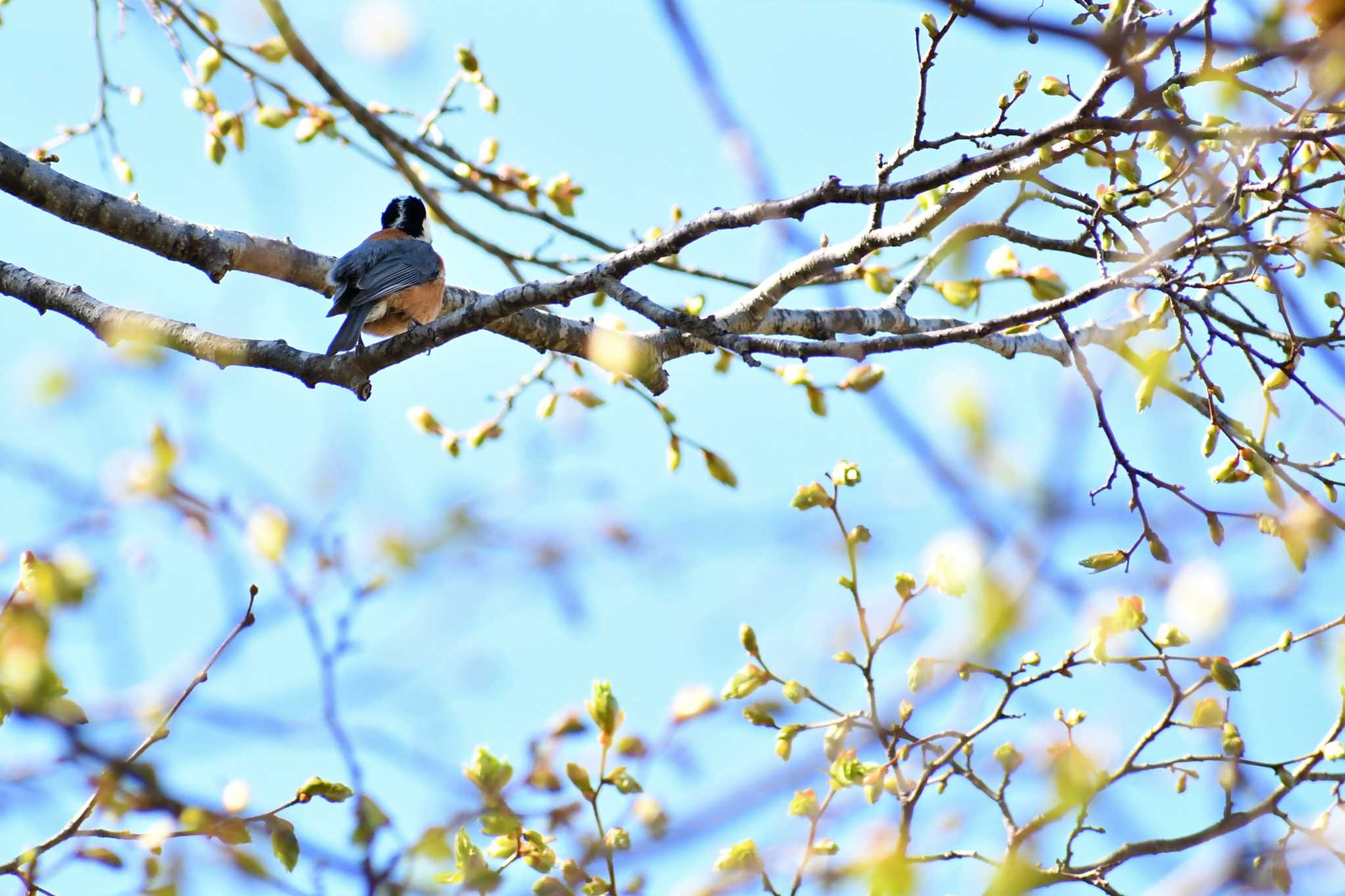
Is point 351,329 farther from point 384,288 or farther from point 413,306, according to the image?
point 413,306

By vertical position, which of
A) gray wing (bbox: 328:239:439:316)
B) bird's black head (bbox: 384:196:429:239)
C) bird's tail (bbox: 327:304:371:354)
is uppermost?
bird's black head (bbox: 384:196:429:239)

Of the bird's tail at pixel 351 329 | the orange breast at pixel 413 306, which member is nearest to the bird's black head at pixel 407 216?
the orange breast at pixel 413 306

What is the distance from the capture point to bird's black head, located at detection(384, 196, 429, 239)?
5.96 metres

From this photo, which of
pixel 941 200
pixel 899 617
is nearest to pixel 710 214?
pixel 941 200

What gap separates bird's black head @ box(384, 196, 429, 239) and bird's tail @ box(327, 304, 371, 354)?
6.27 ft

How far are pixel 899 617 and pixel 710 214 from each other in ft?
3.04

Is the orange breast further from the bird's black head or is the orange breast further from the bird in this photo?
the bird's black head

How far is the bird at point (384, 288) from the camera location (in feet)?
13.1

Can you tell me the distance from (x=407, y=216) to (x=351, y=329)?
7.29 ft

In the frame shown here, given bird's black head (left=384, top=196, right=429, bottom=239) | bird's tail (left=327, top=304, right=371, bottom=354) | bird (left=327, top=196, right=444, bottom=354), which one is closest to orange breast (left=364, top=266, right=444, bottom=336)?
bird (left=327, top=196, right=444, bottom=354)

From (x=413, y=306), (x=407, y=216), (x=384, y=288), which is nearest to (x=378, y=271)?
(x=384, y=288)

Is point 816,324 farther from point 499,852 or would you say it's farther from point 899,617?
point 499,852

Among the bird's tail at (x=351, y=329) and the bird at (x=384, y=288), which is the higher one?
the bird at (x=384, y=288)

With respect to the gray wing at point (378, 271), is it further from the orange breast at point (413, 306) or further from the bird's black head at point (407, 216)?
the bird's black head at point (407, 216)
